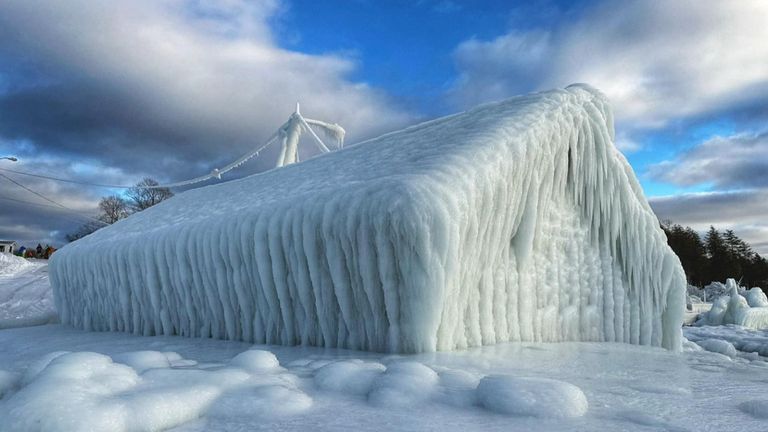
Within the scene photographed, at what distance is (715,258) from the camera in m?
53.4

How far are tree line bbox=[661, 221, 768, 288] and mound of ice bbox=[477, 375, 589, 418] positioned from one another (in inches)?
2194

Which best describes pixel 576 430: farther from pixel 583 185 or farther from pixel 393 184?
pixel 583 185

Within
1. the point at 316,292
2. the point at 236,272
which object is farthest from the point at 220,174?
the point at 316,292

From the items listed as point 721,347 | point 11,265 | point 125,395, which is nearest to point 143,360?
point 125,395

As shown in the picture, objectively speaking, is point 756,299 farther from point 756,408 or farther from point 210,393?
point 210,393

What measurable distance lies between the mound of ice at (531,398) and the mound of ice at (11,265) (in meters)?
24.3

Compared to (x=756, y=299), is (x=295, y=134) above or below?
above

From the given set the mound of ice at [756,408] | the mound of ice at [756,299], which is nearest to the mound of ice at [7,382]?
the mound of ice at [756,408]

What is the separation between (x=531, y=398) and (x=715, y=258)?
61.2 metres

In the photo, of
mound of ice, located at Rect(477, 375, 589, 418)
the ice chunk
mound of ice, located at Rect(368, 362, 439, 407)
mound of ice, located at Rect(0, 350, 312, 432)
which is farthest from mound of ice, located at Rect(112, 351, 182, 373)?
mound of ice, located at Rect(477, 375, 589, 418)

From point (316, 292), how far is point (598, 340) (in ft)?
11.5

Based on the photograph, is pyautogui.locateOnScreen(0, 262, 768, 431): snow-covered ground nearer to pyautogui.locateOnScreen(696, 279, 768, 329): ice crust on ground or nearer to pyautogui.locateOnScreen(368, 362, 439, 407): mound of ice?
pyautogui.locateOnScreen(368, 362, 439, 407): mound of ice

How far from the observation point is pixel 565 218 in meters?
5.98

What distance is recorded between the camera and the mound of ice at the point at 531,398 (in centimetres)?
214
